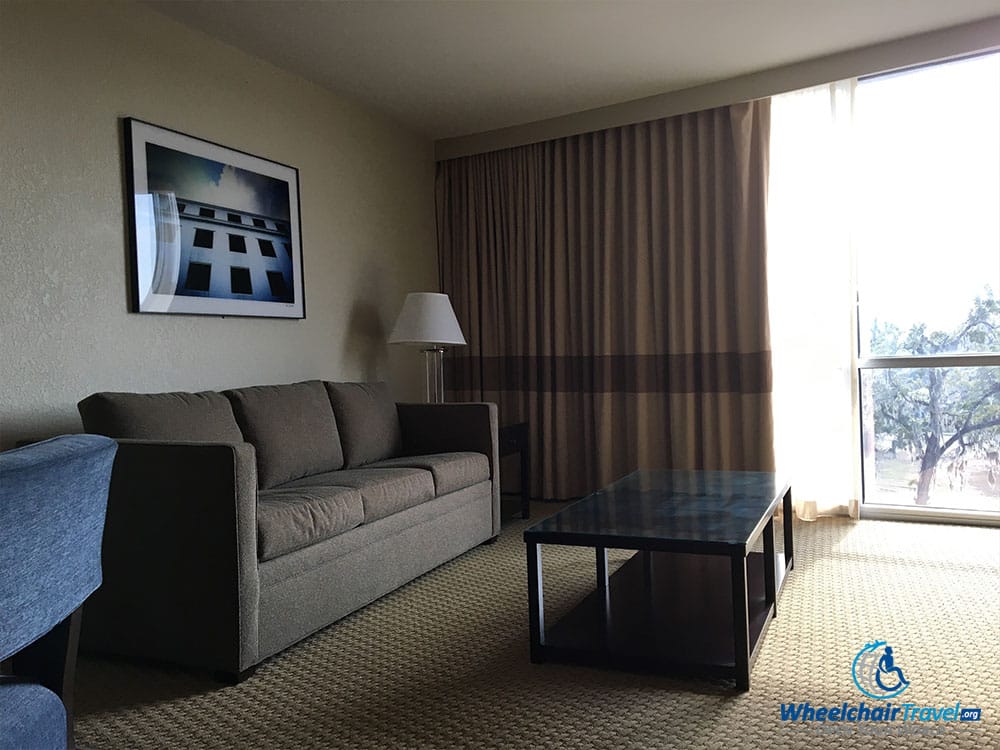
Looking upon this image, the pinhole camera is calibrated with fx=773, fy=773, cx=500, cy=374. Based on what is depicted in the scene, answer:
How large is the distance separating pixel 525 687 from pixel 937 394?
2.91 meters

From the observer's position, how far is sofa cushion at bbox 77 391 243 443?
254 centimetres

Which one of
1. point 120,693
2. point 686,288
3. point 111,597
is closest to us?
point 120,693

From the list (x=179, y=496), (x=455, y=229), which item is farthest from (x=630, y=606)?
(x=455, y=229)

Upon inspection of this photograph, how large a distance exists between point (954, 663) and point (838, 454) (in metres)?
1.98

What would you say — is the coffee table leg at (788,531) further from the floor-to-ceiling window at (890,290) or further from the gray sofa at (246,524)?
the gray sofa at (246,524)

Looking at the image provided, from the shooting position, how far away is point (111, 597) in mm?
2344

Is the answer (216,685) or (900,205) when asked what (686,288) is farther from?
(216,685)

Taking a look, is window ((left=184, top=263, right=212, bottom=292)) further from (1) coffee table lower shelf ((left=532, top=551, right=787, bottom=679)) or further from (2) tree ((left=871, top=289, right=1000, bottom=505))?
(2) tree ((left=871, top=289, right=1000, bottom=505))

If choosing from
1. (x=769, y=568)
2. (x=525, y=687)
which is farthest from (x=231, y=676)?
(x=769, y=568)

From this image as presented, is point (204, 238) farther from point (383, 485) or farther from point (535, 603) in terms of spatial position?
point (535, 603)

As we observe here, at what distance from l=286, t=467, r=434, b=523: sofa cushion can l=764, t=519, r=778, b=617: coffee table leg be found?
4.29ft

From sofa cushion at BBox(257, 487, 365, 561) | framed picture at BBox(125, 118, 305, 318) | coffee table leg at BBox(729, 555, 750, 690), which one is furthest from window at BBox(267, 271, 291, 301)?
coffee table leg at BBox(729, 555, 750, 690)

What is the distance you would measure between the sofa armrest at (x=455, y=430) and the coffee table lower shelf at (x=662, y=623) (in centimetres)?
110

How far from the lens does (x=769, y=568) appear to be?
2.58 metres
